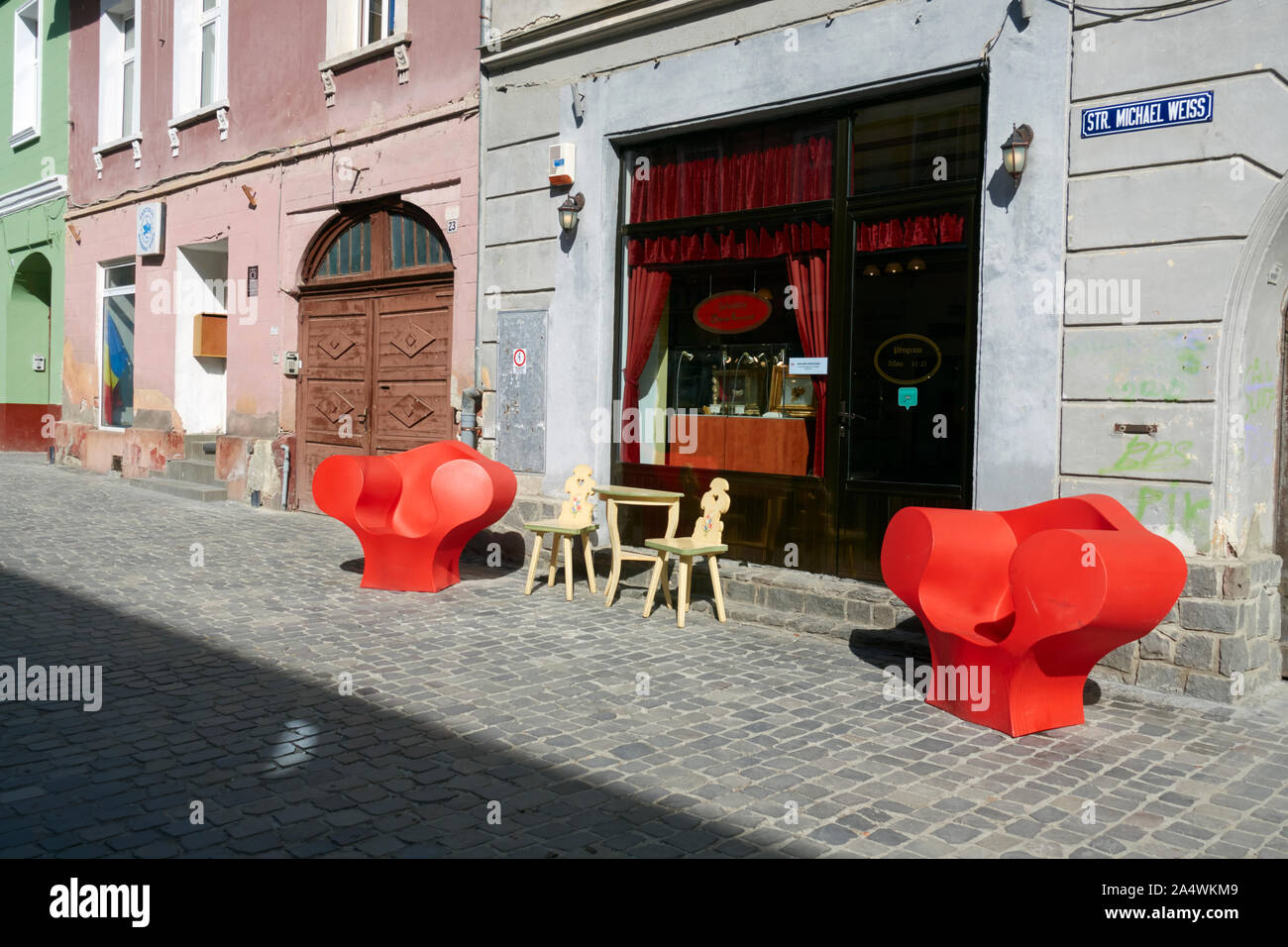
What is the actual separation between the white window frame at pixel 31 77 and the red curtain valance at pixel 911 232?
57.2 feet

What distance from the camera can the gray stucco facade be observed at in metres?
5.74

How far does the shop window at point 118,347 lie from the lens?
16812mm

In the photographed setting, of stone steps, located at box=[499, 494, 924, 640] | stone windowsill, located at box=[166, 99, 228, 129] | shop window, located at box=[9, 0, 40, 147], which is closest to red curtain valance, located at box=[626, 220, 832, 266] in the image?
stone steps, located at box=[499, 494, 924, 640]

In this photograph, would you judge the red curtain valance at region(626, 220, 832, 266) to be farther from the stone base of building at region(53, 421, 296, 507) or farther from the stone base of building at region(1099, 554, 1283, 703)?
the stone base of building at region(53, 421, 296, 507)

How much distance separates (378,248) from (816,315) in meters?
6.23

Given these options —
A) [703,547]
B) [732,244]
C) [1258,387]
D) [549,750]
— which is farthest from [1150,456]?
[549,750]

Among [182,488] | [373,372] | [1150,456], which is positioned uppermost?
[373,372]

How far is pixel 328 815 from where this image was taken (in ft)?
12.5

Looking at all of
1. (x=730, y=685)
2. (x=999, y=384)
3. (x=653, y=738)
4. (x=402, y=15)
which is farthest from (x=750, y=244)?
(x=402, y=15)

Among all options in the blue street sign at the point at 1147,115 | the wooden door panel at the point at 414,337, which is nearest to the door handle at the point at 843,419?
the blue street sign at the point at 1147,115

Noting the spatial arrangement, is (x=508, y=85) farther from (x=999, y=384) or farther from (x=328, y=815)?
(x=328, y=815)

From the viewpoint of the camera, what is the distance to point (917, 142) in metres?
7.33

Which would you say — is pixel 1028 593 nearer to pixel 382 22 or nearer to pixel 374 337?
pixel 374 337

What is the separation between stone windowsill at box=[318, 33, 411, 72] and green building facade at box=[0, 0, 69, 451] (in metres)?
8.54
